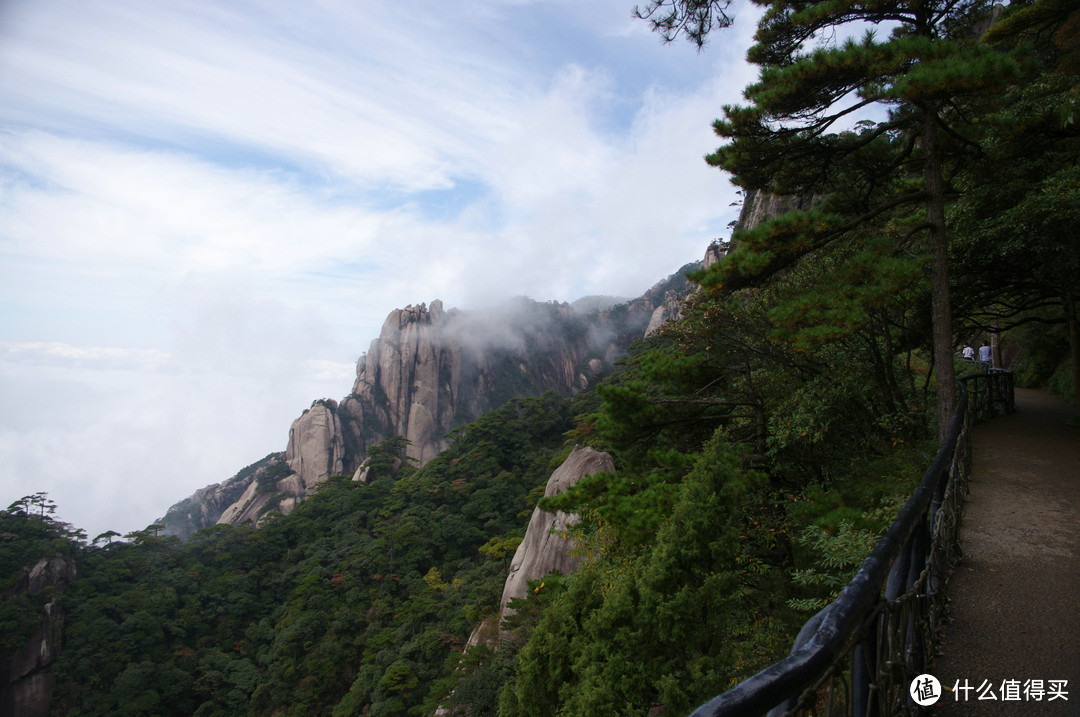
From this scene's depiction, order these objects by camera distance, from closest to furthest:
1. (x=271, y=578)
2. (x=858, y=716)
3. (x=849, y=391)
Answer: (x=858, y=716), (x=849, y=391), (x=271, y=578)

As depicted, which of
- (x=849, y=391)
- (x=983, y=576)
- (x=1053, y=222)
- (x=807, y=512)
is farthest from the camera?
(x=849, y=391)

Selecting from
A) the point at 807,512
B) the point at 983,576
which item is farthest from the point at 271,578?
the point at 983,576

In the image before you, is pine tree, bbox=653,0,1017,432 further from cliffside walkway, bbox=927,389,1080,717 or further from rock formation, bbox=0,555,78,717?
rock formation, bbox=0,555,78,717

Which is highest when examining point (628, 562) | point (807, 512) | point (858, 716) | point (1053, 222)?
point (1053, 222)

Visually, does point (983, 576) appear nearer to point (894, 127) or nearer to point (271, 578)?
point (894, 127)

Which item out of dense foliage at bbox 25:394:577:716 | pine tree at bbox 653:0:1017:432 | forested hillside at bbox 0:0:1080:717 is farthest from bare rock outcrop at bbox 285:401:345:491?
pine tree at bbox 653:0:1017:432

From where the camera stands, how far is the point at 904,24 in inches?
254

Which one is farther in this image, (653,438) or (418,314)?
(418,314)

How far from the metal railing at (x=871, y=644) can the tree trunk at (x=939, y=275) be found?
384 centimetres

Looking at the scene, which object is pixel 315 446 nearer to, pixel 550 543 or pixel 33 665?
pixel 33 665

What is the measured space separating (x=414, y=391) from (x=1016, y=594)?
56657 mm

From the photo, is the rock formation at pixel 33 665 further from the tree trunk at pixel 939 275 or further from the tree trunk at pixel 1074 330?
the tree trunk at pixel 1074 330

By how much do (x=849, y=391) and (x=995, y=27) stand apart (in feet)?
19.4

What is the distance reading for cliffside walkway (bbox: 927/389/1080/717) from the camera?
204cm
